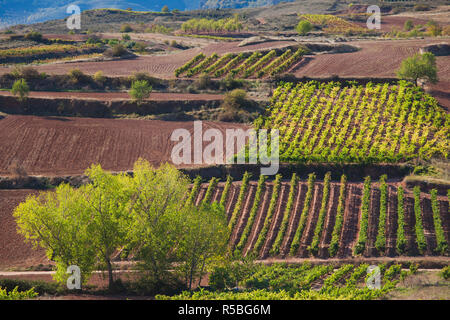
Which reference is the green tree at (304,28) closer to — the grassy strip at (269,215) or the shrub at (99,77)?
the shrub at (99,77)

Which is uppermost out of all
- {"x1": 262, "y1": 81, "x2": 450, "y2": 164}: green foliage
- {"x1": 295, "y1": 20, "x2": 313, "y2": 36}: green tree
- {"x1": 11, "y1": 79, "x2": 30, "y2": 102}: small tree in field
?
{"x1": 295, "y1": 20, "x2": 313, "y2": 36}: green tree

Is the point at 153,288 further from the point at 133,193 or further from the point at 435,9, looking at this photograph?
the point at 435,9

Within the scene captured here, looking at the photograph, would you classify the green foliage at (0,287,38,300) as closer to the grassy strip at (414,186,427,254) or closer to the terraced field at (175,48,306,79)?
the grassy strip at (414,186,427,254)

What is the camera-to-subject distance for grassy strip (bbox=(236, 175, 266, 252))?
32812mm

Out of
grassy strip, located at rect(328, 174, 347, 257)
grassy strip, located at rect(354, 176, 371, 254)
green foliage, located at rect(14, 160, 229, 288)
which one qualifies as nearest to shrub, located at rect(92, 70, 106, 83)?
grassy strip, located at rect(328, 174, 347, 257)

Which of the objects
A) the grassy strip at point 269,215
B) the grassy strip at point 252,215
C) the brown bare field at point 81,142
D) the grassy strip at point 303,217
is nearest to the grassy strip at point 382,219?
the grassy strip at point 303,217

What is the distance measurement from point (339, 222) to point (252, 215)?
21.2ft

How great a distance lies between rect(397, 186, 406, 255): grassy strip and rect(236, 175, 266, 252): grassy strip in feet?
33.9

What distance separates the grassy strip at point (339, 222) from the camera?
31698mm

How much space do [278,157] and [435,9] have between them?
98229 millimetres

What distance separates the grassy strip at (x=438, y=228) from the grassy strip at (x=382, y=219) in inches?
131

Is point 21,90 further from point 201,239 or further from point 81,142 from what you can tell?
point 201,239

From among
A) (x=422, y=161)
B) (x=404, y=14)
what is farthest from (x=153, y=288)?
(x=404, y=14)

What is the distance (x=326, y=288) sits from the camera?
83.0 feet
